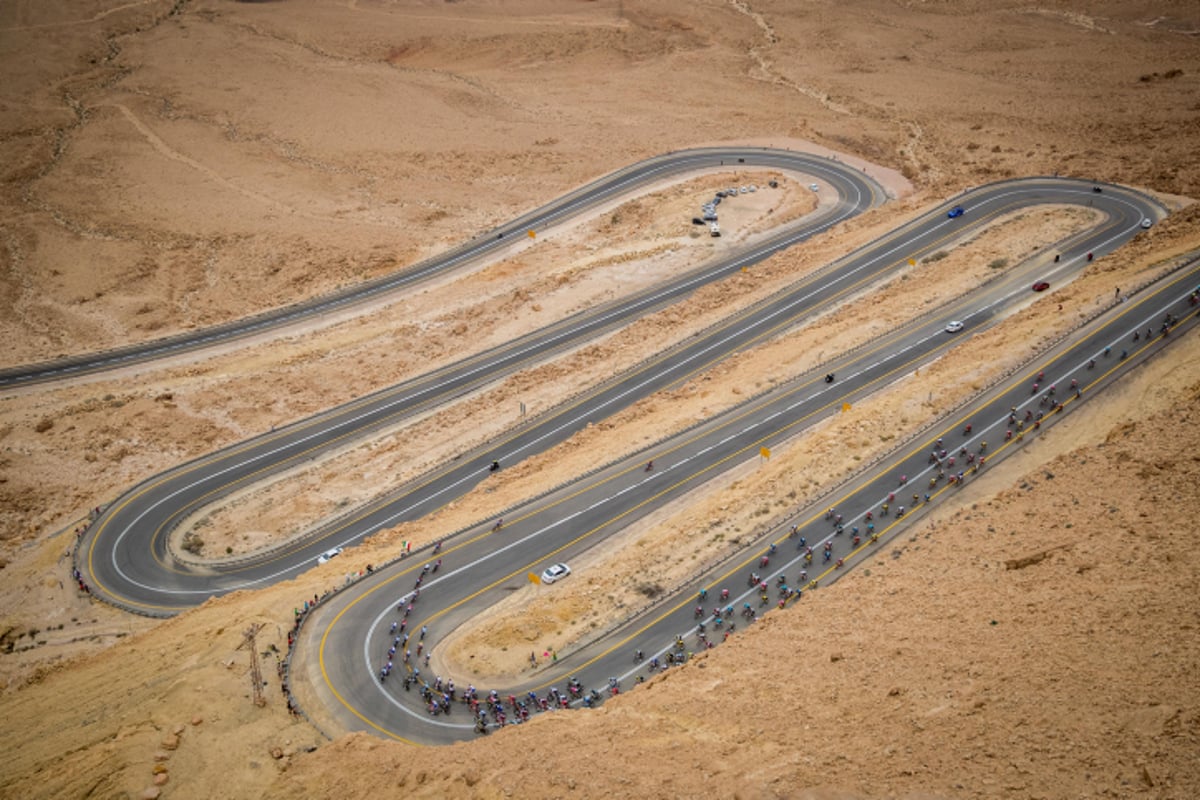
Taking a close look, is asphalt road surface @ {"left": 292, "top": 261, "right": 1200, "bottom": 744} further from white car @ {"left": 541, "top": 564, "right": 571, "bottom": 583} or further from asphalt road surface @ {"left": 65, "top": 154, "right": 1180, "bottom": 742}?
white car @ {"left": 541, "top": 564, "right": 571, "bottom": 583}

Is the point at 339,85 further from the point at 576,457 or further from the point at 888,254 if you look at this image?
the point at 576,457

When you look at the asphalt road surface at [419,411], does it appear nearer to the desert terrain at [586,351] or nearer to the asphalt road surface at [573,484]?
the asphalt road surface at [573,484]

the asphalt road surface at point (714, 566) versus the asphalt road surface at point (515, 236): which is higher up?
the asphalt road surface at point (515, 236)

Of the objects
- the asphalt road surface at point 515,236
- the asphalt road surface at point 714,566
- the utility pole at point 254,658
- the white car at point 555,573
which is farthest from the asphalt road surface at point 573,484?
the asphalt road surface at point 515,236

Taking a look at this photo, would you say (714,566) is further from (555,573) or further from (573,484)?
(573,484)

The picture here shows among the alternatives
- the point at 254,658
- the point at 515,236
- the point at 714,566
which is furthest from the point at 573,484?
the point at 515,236
